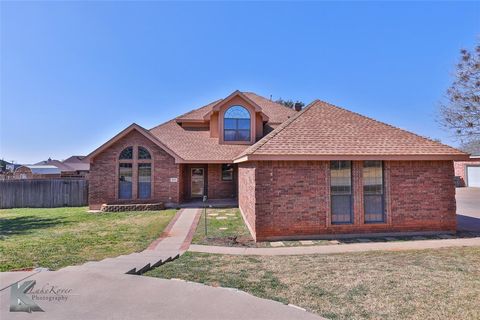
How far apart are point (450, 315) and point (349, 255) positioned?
3.37m

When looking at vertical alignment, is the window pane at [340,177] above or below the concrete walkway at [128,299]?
above

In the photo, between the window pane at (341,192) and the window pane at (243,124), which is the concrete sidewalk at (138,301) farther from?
the window pane at (243,124)

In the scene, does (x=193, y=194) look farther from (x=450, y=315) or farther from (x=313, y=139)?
(x=450, y=315)

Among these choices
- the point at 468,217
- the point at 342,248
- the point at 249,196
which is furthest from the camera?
the point at 468,217

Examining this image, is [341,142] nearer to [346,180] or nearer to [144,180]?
[346,180]

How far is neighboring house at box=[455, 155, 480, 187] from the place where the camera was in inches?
1171

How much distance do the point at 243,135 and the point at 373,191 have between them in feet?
36.2

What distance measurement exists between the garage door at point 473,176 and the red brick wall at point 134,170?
31.5 metres

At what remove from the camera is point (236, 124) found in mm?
19594

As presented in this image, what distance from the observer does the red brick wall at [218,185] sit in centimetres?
1859

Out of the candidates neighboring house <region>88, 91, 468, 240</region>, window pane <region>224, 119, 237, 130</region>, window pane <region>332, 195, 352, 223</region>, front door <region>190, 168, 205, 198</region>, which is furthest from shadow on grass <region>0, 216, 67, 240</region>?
window pane <region>332, 195, 352, 223</region>

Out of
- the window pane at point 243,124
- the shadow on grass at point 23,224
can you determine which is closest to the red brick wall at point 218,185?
the window pane at point 243,124

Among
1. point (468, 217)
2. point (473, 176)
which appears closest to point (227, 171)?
point (468, 217)

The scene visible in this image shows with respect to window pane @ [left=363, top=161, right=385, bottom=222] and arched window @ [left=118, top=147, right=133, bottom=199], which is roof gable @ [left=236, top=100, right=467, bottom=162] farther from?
arched window @ [left=118, top=147, right=133, bottom=199]
